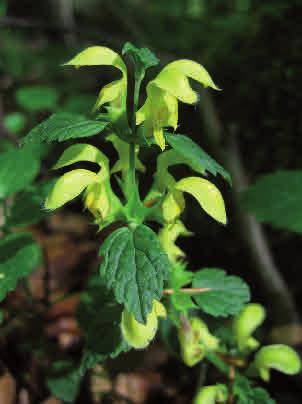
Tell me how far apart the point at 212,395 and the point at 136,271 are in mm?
466

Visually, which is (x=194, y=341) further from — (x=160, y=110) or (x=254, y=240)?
(x=254, y=240)

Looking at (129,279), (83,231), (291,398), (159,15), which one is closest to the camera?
(129,279)

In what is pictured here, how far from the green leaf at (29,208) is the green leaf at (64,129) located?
0.40m

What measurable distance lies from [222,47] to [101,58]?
4.86 ft

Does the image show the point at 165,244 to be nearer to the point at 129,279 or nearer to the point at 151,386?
the point at 129,279

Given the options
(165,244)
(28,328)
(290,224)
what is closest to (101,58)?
(165,244)

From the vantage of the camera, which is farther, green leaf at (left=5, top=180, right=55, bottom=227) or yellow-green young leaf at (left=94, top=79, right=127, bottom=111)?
green leaf at (left=5, top=180, right=55, bottom=227)

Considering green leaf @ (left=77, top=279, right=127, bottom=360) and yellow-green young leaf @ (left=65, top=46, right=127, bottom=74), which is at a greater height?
yellow-green young leaf @ (left=65, top=46, right=127, bottom=74)

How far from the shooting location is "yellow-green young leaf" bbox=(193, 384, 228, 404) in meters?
1.04

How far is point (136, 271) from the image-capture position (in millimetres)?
747

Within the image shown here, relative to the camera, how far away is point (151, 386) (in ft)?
4.94

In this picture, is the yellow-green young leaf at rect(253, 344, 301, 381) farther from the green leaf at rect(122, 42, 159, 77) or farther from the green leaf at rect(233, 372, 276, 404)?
the green leaf at rect(122, 42, 159, 77)

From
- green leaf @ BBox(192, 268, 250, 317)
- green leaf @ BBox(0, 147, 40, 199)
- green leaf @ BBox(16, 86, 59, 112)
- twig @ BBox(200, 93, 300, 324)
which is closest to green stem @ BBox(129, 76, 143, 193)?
green leaf @ BBox(192, 268, 250, 317)

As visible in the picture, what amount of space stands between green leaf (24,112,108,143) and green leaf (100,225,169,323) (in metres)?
0.19
